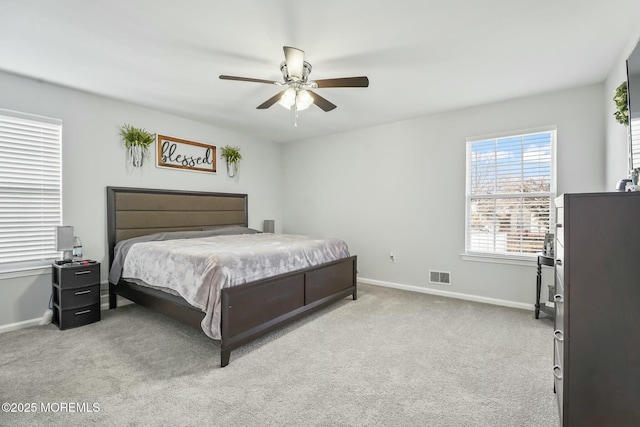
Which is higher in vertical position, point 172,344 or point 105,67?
point 105,67

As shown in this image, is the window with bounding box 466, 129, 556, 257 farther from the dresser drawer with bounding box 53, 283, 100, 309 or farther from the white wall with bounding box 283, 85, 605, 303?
the dresser drawer with bounding box 53, 283, 100, 309

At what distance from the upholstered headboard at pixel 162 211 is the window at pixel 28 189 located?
0.56m

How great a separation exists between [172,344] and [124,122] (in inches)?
114

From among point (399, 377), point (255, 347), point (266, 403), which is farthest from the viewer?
point (255, 347)

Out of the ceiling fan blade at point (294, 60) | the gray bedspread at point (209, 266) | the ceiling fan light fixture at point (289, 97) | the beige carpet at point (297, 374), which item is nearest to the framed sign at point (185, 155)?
the gray bedspread at point (209, 266)

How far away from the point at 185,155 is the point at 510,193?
4.56 meters

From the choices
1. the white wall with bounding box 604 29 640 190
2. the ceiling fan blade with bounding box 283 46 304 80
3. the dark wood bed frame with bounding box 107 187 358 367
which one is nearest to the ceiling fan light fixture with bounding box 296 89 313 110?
the ceiling fan blade with bounding box 283 46 304 80

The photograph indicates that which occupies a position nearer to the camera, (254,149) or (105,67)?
(105,67)

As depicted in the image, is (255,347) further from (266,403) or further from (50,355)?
(50,355)

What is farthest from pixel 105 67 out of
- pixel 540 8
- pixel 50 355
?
pixel 540 8

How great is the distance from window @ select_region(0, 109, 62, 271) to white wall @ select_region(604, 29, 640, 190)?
216 inches

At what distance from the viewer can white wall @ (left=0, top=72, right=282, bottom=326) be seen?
315 centimetres

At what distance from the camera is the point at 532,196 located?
368 cm

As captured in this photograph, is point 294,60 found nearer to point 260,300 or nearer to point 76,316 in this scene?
point 260,300
